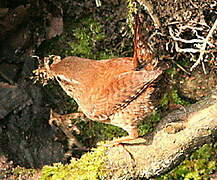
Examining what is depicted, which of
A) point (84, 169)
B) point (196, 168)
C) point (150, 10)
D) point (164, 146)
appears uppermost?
point (150, 10)

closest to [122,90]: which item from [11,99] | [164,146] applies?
[164,146]

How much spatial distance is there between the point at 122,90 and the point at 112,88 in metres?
0.05

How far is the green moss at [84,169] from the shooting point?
1783 millimetres

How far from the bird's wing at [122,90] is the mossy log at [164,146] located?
26 cm

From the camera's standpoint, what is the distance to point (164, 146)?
1.84m

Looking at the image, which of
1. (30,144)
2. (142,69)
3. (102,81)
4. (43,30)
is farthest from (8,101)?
(142,69)

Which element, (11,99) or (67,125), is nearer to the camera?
(11,99)

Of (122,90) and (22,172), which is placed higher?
(122,90)

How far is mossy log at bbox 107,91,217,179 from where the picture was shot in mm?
1818

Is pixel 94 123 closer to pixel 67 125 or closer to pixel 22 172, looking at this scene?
pixel 67 125

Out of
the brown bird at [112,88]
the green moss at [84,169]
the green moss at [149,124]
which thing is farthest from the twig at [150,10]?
the green moss at [84,169]

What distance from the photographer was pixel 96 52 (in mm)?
2629

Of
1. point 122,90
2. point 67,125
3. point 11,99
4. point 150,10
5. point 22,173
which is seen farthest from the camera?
point 67,125

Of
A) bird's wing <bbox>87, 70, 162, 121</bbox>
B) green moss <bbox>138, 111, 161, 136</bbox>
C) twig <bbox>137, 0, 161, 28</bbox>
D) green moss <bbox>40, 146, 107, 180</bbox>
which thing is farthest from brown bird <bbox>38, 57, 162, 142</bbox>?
green moss <bbox>138, 111, 161, 136</bbox>
